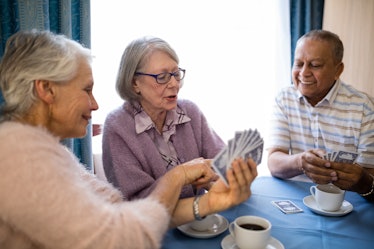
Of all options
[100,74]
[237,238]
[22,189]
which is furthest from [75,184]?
[100,74]

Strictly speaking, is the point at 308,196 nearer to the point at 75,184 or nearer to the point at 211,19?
the point at 75,184

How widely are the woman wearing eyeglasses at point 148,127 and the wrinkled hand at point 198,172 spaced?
20 cm

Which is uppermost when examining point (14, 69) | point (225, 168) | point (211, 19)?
point (211, 19)

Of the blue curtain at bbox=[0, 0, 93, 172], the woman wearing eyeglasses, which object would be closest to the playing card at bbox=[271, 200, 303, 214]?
the woman wearing eyeglasses

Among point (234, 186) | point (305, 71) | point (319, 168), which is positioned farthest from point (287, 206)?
point (305, 71)

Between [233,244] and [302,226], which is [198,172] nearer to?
[233,244]

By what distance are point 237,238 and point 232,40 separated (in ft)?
7.66

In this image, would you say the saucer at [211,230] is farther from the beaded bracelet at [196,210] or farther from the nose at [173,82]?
the nose at [173,82]

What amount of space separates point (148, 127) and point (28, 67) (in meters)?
0.72

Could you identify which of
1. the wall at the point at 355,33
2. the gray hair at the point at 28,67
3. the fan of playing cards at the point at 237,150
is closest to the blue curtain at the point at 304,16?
the wall at the point at 355,33

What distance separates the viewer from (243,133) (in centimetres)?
113

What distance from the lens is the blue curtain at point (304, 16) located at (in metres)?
3.09

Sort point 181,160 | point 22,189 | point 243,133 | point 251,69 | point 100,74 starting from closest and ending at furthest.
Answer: point 22,189
point 243,133
point 181,160
point 100,74
point 251,69

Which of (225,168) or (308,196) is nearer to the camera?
(225,168)
